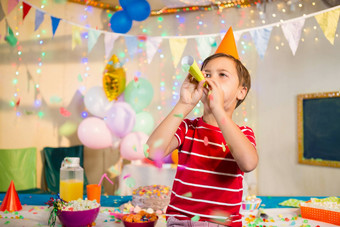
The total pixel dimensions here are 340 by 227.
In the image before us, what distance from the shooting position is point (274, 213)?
4.73 ft

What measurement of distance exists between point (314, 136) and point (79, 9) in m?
3.27

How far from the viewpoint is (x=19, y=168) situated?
356 centimetres

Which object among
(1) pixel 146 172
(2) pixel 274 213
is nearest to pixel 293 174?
(1) pixel 146 172

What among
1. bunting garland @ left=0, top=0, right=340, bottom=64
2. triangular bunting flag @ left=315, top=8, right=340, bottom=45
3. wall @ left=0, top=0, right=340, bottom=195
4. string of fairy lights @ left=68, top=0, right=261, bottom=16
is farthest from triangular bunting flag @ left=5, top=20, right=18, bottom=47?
triangular bunting flag @ left=315, top=8, right=340, bottom=45

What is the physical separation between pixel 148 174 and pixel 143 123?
0.53 meters

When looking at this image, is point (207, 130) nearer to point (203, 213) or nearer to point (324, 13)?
point (203, 213)

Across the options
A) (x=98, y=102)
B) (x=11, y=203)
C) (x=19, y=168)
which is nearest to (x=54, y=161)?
(x=19, y=168)

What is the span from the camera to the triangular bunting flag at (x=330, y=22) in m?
2.26

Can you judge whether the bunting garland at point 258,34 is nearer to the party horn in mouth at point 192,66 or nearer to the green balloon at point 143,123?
the green balloon at point 143,123

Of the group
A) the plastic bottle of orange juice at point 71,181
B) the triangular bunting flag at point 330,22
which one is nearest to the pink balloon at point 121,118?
the plastic bottle of orange juice at point 71,181

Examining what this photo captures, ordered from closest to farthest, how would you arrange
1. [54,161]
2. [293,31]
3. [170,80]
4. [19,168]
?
[293,31] → [19,168] → [54,161] → [170,80]

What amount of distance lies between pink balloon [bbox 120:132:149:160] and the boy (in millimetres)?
2114

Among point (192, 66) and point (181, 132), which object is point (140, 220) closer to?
point (181, 132)

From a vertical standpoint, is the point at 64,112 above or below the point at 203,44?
below
